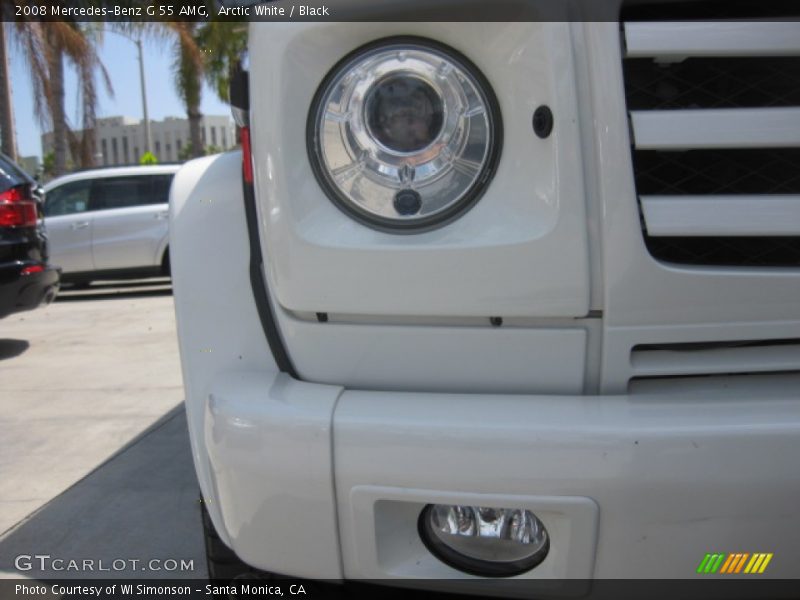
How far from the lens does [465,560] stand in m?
1.29

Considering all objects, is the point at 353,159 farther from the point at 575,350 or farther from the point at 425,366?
the point at 575,350

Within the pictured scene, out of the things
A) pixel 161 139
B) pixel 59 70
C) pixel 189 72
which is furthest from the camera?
pixel 161 139

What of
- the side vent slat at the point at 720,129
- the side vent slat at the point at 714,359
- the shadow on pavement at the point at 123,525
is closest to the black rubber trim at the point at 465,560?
the side vent slat at the point at 714,359

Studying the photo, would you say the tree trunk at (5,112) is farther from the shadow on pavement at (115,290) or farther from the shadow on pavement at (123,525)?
the shadow on pavement at (123,525)

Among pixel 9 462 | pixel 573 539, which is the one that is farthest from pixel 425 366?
pixel 9 462

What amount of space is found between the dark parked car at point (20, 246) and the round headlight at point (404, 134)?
16.0 feet

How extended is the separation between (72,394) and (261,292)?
3.71 meters

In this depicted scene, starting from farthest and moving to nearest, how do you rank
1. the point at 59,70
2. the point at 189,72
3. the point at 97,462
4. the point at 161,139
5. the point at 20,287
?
the point at 161,139 < the point at 189,72 < the point at 59,70 < the point at 20,287 < the point at 97,462

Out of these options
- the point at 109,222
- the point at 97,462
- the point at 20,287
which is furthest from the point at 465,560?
the point at 109,222

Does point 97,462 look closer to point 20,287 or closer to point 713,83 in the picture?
point 20,287

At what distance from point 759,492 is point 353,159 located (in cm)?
84

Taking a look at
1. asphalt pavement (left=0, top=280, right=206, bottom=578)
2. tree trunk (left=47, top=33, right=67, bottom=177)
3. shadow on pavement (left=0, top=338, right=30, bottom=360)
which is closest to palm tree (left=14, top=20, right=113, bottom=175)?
tree trunk (left=47, top=33, right=67, bottom=177)

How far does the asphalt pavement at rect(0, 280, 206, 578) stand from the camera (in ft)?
8.43

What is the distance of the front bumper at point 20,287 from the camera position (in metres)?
5.37
